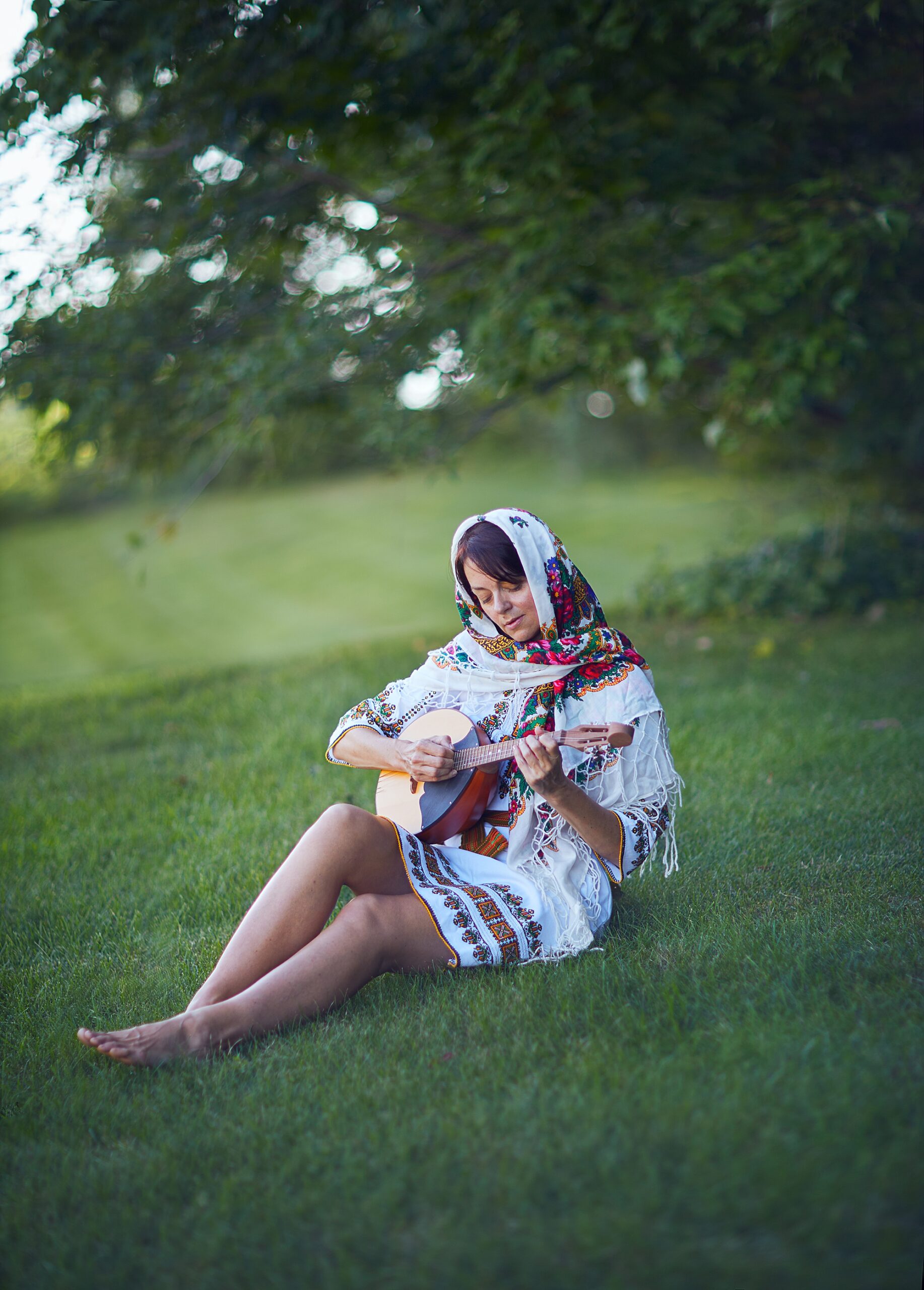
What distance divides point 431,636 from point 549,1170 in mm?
6378

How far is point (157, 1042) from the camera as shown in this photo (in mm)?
2363

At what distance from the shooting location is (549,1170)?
73.7 inches

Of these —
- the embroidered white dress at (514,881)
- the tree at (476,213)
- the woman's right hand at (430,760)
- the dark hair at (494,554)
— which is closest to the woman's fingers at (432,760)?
the woman's right hand at (430,760)

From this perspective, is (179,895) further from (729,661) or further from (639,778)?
(729,661)

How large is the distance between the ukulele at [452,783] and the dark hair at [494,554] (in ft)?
1.38

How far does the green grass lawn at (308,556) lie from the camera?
14055 mm

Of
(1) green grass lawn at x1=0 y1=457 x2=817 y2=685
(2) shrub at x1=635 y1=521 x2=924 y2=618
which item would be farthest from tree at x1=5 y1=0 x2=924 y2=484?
(1) green grass lawn at x1=0 y1=457 x2=817 y2=685

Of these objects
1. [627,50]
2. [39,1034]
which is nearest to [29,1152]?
[39,1034]

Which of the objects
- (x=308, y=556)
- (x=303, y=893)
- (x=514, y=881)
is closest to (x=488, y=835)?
(x=514, y=881)

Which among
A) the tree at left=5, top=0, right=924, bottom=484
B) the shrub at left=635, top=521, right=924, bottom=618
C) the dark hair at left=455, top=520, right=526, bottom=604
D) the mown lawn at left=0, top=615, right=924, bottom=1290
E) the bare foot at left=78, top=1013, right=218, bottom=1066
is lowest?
the shrub at left=635, top=521, right=924, bottom=618

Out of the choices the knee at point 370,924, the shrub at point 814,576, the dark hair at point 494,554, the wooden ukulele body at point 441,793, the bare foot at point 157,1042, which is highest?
the dark hair at point 494,554

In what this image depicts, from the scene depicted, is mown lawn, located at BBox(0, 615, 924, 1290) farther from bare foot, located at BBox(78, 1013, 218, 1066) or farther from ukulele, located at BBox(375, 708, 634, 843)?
ukulele, located at BBox(375, 708, 634, 843)

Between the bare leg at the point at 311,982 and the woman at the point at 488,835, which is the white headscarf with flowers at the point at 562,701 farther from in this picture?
the bare leg at the point at 311,982

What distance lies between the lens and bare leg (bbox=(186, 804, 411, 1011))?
2.53 metres
